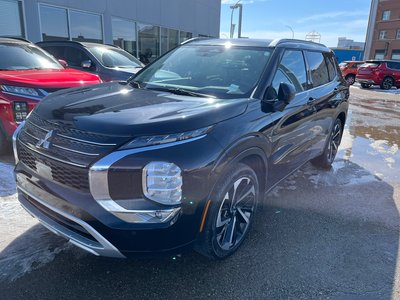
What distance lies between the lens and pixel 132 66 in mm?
8438

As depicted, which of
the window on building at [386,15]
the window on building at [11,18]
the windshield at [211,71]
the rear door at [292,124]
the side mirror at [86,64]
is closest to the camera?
the windshield at [211,71]

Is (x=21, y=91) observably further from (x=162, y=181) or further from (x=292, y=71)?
(x=292, y=71)

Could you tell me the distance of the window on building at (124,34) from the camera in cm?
1375

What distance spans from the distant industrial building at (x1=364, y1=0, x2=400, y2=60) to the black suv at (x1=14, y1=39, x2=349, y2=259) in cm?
5419

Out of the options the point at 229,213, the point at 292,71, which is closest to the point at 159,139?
the point at 229,213

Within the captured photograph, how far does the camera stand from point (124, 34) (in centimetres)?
1434

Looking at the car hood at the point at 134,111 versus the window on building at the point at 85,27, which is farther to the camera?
the window on building at the point at 85,27

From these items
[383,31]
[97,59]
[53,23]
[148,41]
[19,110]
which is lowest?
[19,110]

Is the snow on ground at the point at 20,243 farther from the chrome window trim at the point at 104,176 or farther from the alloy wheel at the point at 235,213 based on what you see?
the alloy wheel at the point at 235,213

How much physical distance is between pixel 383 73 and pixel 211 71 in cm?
2060

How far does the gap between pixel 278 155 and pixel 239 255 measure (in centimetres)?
104

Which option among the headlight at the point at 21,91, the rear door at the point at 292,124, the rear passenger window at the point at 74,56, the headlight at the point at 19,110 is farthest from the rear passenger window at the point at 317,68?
the rear passenger window at the point at 74,56

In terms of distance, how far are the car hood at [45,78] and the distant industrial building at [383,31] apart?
53556 mm

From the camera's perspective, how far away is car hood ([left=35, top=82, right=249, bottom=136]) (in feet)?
7.40
